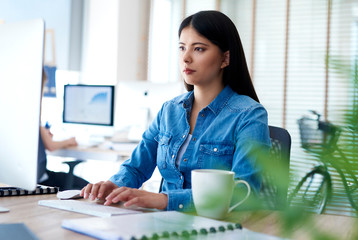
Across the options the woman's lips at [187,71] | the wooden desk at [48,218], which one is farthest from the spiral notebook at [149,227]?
the woman's lips at [187,71]

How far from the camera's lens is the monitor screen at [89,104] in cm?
322

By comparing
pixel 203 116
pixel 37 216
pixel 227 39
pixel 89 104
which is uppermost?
pixel 227 39

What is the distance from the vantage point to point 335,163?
181 millimetres

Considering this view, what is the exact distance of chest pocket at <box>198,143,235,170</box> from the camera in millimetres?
1300

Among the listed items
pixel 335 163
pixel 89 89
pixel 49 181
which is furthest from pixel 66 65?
pixel 335 163

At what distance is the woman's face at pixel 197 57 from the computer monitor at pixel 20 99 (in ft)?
2.07

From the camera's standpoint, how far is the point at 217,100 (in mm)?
1430

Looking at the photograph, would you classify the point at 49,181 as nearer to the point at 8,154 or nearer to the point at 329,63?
the point at 8,154

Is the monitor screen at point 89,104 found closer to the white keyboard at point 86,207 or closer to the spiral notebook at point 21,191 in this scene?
the spiral notebook at point 21,191

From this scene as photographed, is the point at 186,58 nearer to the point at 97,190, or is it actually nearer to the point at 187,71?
the point at 187,71

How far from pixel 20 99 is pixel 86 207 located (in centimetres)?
29

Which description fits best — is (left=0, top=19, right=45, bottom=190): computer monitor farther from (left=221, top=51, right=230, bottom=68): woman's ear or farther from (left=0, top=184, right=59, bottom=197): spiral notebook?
(left=221, top=51, right=230, bottom=68): woman's ear

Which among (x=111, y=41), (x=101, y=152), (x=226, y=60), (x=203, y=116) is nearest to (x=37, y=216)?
(x=203, y=116)

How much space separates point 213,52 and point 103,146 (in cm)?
165
